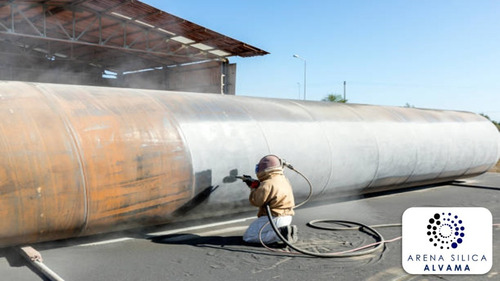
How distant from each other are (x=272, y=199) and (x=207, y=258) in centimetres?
107

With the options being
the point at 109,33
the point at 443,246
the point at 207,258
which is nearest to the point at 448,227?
the point at 443,246

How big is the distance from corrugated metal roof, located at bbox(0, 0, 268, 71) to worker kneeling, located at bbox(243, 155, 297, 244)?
1219 cm

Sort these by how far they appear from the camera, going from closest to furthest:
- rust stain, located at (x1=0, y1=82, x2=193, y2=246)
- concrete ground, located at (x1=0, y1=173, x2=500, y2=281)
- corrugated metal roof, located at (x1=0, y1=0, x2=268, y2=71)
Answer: concrete ground, located at (x1=0, y1=173, x2=500, y2=281) → rust stain, located at (x1=0, y1=82, x2=193, y2=246) → corrugated metal roof, located at (x1=0, y1=0, x2=268, y2=71)

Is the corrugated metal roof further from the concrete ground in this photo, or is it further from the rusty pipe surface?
the concrete ground

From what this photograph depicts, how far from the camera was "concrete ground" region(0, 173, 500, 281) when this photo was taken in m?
4.37

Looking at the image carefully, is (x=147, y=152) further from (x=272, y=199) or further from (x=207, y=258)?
(x=272, y=199)

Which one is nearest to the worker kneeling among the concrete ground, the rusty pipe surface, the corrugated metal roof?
the concrete ground

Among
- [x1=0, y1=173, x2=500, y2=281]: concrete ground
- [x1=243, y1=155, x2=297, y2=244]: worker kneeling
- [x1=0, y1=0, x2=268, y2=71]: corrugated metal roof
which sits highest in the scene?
[x1=0, y1=0, x2=268, y2=71]: corrugated metal roof

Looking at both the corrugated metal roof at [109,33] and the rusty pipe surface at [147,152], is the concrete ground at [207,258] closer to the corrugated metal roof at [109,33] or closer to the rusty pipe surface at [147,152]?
the rusty pipe surface at [147,152]

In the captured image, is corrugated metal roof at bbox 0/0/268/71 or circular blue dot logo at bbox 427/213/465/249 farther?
corrugated metal roof at bbox 0/0/268/71

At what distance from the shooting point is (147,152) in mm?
5477

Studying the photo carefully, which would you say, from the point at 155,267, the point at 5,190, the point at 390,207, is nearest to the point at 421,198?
the point at 390,207

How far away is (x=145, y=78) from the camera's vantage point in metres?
24.3

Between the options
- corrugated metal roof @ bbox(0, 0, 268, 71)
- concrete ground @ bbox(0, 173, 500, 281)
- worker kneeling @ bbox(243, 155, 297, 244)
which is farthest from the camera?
corrugated metal roof @ bbox(0, 0, 268, 71)
